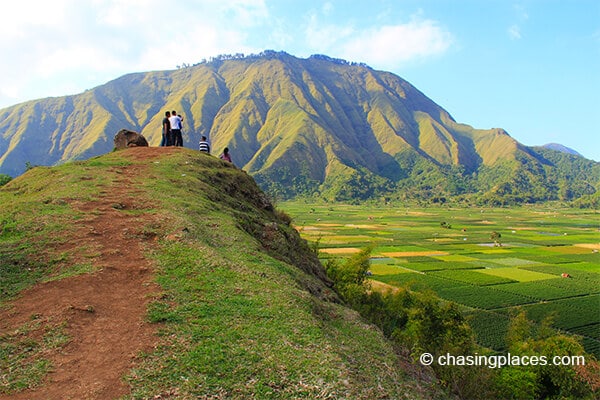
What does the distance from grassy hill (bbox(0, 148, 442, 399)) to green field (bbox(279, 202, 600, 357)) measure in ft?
97.1

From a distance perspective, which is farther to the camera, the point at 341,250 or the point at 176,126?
the point at 341,250

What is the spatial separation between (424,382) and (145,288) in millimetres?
7620

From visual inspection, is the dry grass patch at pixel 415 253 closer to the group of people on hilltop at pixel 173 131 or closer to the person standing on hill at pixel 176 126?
the group of people on hilltop at pixel 173 131

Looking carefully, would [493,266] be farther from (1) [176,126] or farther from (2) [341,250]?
(1) [176,126]

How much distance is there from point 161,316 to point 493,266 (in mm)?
73110

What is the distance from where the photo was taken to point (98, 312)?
901cm

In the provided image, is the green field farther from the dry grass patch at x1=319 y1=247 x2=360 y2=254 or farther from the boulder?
the boulder

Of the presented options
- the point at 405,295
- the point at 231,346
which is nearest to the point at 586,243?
the point at 405,295

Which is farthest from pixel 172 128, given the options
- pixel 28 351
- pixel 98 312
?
pixel 28 351

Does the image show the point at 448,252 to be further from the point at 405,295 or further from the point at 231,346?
the point at 231,346

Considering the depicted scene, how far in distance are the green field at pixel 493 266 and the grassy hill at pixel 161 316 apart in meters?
29.6

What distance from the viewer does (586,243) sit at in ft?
314

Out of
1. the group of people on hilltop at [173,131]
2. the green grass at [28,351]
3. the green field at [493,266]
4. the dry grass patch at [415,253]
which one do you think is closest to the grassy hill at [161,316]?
the green grass at [28,351]

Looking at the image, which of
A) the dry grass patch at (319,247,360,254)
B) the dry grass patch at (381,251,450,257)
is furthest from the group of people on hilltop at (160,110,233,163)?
the dry grass patch at (381,251,450,257)
